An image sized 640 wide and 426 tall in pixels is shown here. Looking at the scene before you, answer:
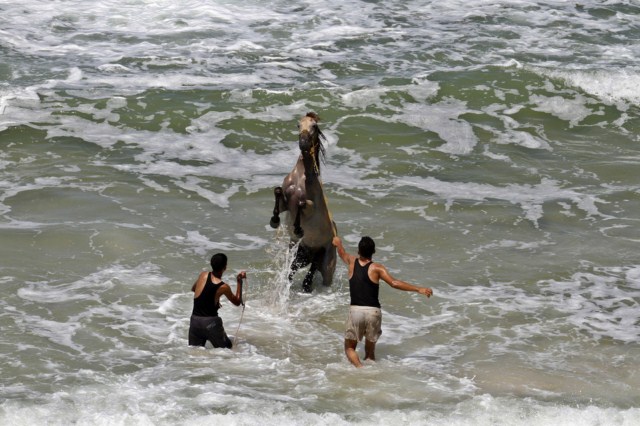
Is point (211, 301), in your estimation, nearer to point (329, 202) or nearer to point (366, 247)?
point (366, 247)

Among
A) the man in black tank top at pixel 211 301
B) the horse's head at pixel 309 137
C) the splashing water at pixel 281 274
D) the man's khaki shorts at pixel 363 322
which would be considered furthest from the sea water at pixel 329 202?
the horse's head at pixel 309 137

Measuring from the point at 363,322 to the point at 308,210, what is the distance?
2011 mm

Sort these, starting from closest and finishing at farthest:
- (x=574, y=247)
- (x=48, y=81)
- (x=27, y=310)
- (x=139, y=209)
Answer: (x=27, y=310) → (x=574, y=247) → (x=139, y=209) → (x=48, y=81)

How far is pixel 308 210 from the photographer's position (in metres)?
11.7

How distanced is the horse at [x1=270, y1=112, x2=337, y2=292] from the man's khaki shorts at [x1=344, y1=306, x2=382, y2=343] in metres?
1.39

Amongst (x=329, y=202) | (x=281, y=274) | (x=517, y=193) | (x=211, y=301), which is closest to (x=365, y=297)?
(x=211, y=301)

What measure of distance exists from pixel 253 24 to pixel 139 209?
449 inches

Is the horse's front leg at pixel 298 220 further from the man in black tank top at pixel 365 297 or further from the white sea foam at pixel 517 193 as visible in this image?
the white sea foam at pixel 517 193

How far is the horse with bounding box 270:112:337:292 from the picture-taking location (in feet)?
37.6

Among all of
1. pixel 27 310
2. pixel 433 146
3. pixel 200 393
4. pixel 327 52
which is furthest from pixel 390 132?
pixel 200 393

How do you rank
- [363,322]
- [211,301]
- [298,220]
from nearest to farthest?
[363,322]
[211,301]
[298,220]

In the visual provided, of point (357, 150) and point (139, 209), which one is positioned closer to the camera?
point (139, 209)

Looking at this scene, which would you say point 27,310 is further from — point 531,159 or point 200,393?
point 531,159

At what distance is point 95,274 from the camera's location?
41.3 feet
